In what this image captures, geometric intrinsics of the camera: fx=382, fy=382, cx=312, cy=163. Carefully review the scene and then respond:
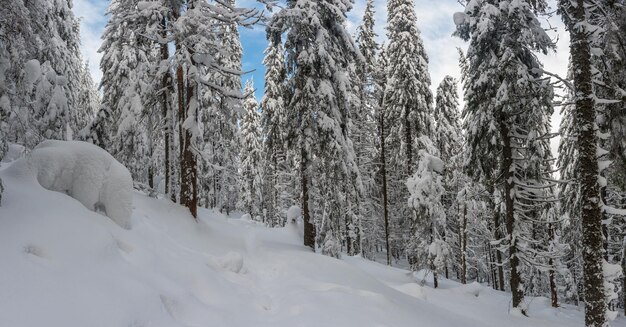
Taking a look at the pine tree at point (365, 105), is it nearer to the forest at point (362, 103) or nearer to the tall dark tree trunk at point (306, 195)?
the forest at point (362, 103)

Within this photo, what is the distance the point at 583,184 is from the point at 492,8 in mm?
9808

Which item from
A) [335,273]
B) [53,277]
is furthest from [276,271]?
[53,277]

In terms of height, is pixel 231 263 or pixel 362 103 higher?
pixel 362 103

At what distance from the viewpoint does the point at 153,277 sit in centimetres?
711

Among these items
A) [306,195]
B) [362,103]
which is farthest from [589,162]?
[362,103]

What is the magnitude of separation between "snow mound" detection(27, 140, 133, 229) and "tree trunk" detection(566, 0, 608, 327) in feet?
32.9

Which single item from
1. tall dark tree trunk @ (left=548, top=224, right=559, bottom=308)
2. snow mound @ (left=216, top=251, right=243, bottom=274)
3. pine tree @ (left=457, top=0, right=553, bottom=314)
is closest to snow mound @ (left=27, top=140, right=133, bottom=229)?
snow mound @ (left=216, top=251, right=243, bottom=274)

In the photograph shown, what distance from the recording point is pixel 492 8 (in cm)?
1515

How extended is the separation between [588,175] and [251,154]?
1536 inches

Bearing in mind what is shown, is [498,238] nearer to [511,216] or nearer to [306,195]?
[511,216]

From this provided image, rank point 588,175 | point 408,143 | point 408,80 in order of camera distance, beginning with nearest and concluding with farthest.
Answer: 1. point 588,175
2. point 408,80
3. point 408,143

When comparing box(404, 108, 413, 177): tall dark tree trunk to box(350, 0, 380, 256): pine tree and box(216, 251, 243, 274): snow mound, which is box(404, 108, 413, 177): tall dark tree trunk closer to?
box(350, 0, 380, 256): pine tree

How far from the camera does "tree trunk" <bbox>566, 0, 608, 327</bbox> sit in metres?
7.81

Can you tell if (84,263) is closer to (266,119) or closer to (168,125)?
(168,125)
